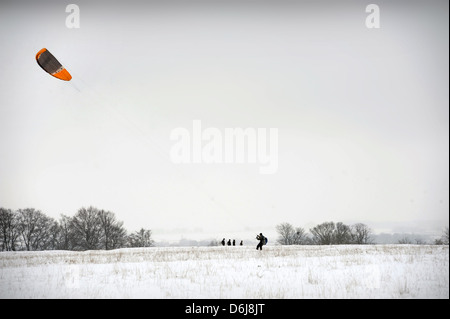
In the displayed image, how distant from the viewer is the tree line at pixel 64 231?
7588 centimetres

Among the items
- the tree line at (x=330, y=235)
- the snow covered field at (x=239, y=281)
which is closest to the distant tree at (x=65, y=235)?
the tree line at (x=330, y=235)

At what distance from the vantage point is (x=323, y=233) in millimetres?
101250

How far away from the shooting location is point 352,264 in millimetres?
14070

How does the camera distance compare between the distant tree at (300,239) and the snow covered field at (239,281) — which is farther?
the distant tree at (300,239)

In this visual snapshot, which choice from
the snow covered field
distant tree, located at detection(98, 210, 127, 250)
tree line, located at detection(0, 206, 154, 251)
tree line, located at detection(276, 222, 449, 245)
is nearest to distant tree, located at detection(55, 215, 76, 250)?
tree line, located at detection(0, 206, 154, 251)

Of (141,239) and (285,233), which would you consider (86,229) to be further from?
(285,233)

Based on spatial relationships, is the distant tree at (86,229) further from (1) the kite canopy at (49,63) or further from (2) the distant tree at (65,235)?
(1) the kite canopy at (49,63)

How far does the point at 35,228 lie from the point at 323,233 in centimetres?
7394

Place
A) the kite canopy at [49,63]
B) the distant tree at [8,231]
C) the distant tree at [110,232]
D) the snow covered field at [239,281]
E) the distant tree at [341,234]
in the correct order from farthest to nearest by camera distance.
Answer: the distant tree at [341,234] < the distant tree at [110,232] < the distant tree at [8,231] < the kite canopy at [49,63] < the snow covered field at [239,281]

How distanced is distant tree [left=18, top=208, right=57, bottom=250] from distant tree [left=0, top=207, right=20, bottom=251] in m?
1.35

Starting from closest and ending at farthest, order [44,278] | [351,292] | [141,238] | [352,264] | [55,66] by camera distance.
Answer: [351,292], [44,278], [352,264], [55,66], [141,238]
